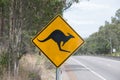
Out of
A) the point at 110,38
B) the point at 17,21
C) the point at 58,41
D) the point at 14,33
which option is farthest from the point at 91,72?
the point at 110,38

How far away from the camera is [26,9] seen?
20.1m

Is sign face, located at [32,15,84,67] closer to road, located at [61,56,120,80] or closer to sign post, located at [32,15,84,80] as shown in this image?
sign post, located at [32,15,84,80]

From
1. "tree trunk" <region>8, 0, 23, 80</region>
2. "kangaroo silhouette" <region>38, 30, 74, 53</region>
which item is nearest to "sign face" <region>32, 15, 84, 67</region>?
"kangaroo silhouette" <region>38, 30, 74, 53</region>

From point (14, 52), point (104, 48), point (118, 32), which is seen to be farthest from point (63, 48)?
point (104, 48)

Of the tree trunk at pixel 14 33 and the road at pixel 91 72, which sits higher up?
the tree trunk at pixel 14 33

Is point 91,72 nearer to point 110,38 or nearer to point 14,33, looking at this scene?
point 14,33

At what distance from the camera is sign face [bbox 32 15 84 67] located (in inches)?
377

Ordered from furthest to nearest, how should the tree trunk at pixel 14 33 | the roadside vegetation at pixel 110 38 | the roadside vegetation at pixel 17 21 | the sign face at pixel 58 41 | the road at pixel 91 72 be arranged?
1. the roadside vegetation at pixel 110 38
2. the road at pixel 91 72
3. the tree trunk at pixel 14 33
4. the roadside vegetation at pixel 17 21
5. the sign face at pixel 58 41

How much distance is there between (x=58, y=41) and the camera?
9680 mm

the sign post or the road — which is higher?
the sign post

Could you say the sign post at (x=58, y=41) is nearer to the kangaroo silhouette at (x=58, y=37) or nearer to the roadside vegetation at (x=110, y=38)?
the kangaroo silhouette at (x=58, y=37)

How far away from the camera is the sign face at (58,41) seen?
31.4ft

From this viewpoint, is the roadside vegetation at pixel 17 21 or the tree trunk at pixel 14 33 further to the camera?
the tree trunk at pixel 14 33

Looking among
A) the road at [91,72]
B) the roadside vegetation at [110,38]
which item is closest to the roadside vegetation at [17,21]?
the road at [91,72]
